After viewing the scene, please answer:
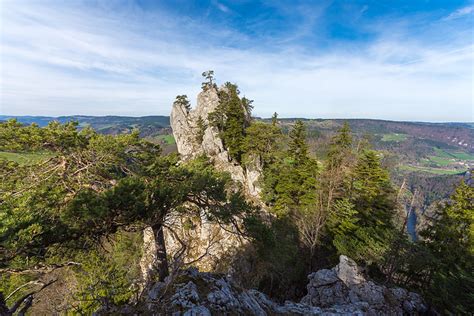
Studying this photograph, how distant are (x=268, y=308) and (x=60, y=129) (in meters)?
10.0

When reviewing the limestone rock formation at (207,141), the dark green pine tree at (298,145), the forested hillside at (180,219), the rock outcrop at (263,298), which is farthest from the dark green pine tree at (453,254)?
the limestone rock formation at (207,141)

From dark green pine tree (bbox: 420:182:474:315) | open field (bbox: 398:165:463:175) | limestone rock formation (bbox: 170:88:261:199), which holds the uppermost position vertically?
limestone rock formation (bbox: 170:88:261:199)

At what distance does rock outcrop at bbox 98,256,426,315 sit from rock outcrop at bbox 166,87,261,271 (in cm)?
265

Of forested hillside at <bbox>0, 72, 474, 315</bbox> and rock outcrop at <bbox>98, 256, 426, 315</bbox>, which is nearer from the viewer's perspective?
rock outcrop at <bbox>98, 256, 426, 315</bbox>

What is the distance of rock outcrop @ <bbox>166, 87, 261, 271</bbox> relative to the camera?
784 inches

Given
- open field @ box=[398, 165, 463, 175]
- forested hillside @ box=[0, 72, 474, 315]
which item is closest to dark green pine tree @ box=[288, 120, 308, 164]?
forested hillside @ box=[0, 72, 474, 315]

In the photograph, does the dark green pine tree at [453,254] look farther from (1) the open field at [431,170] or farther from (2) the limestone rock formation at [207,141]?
(1) the open field at [431,170]

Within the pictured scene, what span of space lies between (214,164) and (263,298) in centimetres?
2190

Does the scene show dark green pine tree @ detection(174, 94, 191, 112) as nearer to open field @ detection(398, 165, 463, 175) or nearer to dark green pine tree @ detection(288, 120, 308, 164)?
dark green pine tree @ detection(288, 120, 308, 164)

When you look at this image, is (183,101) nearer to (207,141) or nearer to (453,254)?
(207,141)

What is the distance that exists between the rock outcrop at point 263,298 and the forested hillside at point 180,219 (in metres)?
0.12

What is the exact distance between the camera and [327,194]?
20.6 meters

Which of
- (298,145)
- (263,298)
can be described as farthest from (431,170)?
(263,298)

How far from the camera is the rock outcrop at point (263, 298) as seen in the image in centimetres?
566
